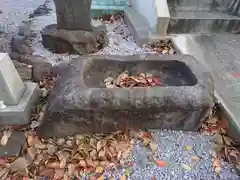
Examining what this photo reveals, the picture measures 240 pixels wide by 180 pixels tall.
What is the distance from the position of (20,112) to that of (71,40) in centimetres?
173

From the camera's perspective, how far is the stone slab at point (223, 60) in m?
2.79

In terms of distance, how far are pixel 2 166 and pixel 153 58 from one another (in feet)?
6.61

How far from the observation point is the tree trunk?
3.73m

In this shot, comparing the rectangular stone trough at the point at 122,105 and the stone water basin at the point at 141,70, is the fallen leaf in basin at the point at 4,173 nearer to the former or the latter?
the rectangular stone trough at the point at 122,105

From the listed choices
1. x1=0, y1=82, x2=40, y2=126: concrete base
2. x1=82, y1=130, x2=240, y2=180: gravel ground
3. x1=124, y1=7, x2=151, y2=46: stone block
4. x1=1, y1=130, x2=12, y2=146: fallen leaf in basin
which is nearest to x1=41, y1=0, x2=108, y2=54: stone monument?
x1=124, y1=7, x2=151, y2=46: stone block

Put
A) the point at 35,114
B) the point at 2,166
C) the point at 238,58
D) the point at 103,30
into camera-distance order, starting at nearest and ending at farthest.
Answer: the point at 2,166 < the point at 35,114 < the point at 238,58 < the point at 103,30

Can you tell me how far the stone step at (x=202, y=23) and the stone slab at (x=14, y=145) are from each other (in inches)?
129

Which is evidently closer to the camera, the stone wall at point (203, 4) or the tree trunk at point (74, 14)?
the tree trunk at point (74, 14)

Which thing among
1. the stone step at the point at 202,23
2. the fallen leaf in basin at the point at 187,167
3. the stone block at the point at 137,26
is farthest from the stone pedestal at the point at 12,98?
the stone step at the point at 202,23

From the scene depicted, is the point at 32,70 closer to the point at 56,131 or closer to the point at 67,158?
the point at 56,131

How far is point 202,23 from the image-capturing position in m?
4.44

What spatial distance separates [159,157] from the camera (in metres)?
2.35

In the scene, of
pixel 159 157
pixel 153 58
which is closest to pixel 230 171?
pixel 159 157

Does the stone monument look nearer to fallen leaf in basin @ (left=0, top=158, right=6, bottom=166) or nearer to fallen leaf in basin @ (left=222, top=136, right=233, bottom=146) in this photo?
fallen leaf in basin @ (left=0, top=158, right=6, bottom=166)
